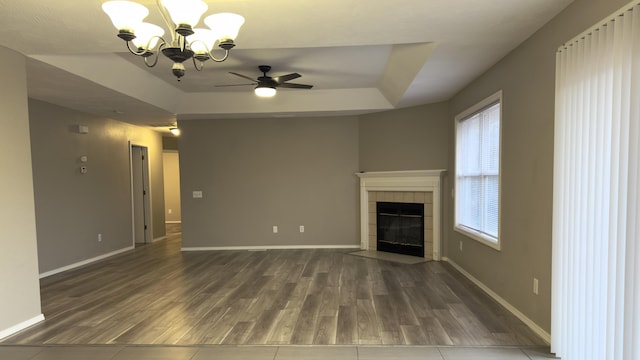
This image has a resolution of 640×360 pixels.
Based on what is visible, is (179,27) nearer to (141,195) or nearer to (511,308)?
(511,308)

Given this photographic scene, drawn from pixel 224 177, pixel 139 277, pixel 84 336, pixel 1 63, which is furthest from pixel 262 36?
pixel 224 177

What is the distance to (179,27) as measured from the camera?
1.85 meters

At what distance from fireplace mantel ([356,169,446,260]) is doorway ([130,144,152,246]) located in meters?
4.69

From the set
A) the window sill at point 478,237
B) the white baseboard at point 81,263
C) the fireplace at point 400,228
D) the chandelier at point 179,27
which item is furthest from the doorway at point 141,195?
the window sill at point 478,237

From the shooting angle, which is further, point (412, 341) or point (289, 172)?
point (289, 172)

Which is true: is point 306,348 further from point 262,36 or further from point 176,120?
point 176,120

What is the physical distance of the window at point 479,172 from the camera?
389 cm

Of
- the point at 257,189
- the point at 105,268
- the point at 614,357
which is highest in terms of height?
the point at 257,189

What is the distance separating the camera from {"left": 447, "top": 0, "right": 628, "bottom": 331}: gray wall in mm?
2670

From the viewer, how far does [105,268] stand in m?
5.43

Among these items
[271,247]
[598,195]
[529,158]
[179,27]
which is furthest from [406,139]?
[179,27]

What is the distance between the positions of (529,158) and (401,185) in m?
3.00

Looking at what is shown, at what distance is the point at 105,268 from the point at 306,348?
418cm

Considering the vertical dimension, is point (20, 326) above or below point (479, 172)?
below
